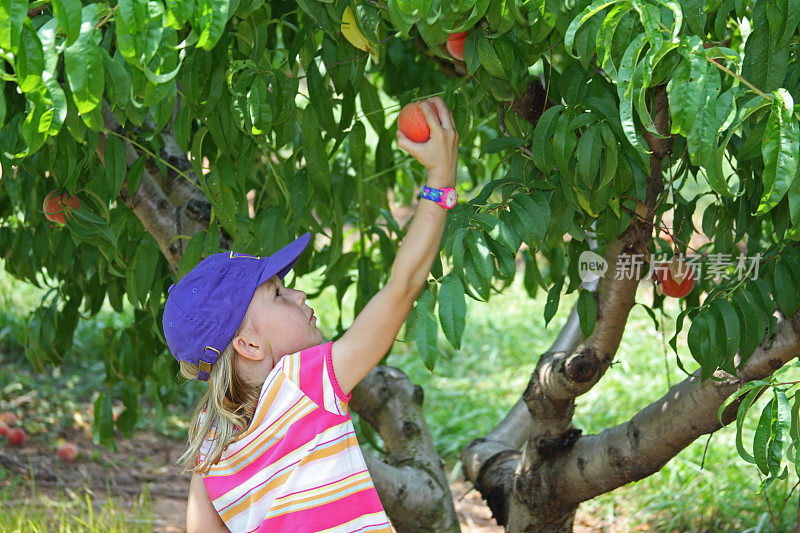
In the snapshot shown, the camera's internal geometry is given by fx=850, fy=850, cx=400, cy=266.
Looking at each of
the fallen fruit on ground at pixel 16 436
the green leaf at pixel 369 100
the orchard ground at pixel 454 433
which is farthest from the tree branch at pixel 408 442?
the fallen fruit on ground at pixel 16 436

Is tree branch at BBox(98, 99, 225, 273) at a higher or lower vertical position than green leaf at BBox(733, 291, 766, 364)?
higher

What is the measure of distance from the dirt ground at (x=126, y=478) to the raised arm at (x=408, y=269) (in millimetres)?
2150

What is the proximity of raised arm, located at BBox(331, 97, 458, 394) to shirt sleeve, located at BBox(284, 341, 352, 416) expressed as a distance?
0.02 m

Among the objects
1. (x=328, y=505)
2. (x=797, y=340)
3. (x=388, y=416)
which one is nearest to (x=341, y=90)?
(x=328, y=505)

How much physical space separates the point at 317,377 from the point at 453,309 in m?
0.34

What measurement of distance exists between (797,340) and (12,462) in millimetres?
3417

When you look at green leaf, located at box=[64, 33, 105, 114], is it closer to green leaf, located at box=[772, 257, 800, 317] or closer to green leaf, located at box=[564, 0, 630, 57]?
green leaf, located at box=[564, 0, 630, 57]

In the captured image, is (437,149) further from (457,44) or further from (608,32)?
(608,32)

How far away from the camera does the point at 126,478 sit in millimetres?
3918

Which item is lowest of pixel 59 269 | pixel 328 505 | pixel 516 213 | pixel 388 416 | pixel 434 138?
pixel 328 505

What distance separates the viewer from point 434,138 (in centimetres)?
139

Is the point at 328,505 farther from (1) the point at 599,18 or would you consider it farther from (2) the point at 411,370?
(2) the point at 411,370

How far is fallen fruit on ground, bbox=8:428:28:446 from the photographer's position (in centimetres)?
391

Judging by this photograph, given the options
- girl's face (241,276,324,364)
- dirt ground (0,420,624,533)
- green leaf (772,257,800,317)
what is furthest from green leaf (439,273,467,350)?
dirt ground (0,420,624,533)
